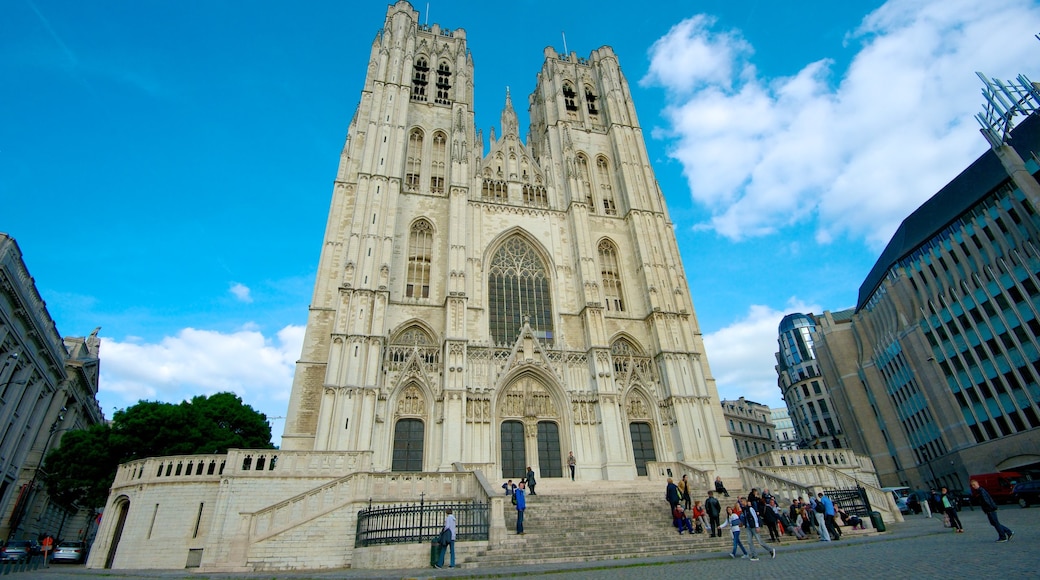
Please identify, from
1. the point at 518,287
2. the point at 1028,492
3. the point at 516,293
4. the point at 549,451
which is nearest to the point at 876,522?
the point at 1028,492

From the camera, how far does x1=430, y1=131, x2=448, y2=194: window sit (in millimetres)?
28859

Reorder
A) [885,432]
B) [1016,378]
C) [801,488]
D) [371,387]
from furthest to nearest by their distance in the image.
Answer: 1. [885,432]
2. [1016,378]
3. [371,387]
4. [801,488]

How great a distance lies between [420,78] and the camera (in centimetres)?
3366

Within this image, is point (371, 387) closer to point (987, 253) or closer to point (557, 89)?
point (557, 89)

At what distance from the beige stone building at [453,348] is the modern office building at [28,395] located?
1243cm

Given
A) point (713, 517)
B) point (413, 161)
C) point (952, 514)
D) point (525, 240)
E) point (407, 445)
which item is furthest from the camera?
point (413, 161)

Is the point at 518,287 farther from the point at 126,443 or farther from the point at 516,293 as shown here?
the point at 126,443

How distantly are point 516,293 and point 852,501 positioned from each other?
1593cm

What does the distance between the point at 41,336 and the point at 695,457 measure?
106 ft

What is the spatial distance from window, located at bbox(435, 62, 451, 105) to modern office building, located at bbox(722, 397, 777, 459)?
3973 centimetres

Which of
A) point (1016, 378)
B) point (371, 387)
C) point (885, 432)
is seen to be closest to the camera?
point (371, 387)

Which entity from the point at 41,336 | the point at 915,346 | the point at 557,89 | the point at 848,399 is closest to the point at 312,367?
the point at 41,336

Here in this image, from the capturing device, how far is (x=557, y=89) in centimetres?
3453

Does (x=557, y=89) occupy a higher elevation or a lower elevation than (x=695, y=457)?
higher
